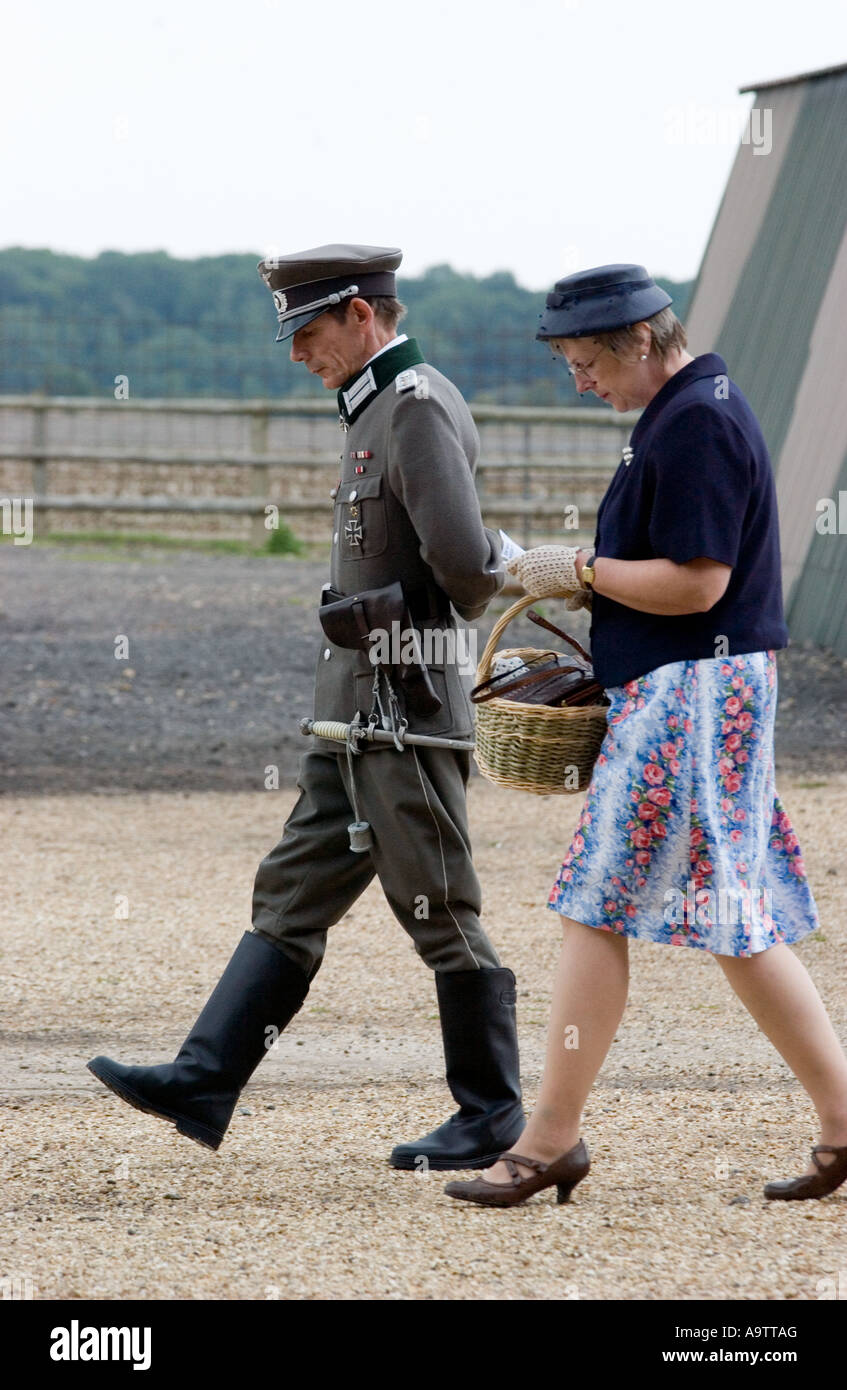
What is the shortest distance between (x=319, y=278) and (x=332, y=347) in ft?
0.47

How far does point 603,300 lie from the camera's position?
9.91 feet

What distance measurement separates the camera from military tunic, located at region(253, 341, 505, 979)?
10.7 ft

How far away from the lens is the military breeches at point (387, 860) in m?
3.33

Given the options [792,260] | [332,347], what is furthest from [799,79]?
[332,347]

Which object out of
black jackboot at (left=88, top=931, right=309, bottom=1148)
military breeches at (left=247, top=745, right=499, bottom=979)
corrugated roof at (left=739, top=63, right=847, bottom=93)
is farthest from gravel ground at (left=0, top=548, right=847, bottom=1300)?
corrugated roof at (left=739, top=63, right=847, bottom=93)

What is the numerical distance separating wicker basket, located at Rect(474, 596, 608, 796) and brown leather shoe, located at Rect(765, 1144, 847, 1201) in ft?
2.74

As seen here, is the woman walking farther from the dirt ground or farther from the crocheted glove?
the dirt ground

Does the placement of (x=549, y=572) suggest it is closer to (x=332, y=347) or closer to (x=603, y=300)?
(x=603, y=300)

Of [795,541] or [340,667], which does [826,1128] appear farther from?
[795,541]

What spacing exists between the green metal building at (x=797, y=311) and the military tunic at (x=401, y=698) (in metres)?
8.69

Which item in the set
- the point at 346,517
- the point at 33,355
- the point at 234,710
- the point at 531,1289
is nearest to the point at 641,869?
the point at 531,1289

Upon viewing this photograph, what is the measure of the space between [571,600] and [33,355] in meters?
20.2

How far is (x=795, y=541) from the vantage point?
40.7 ft

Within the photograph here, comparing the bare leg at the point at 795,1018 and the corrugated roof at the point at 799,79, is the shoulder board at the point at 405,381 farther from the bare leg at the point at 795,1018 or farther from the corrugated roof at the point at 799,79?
the corrugated roof at the point at 799,79
